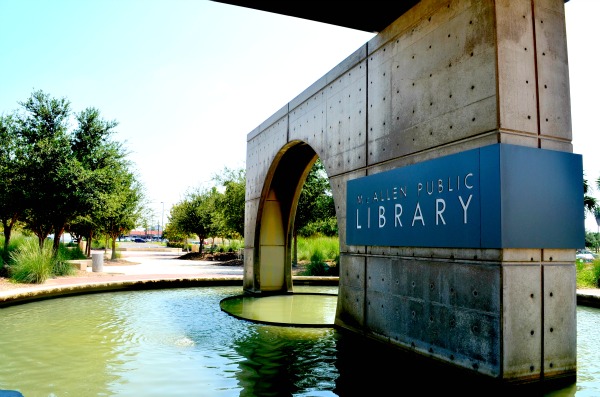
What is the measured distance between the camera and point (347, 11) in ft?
22.8

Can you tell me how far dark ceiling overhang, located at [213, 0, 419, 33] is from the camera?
662 cm

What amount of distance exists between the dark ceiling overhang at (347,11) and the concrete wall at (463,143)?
23 centimetres

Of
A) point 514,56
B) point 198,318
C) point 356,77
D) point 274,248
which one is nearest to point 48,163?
point 274,248

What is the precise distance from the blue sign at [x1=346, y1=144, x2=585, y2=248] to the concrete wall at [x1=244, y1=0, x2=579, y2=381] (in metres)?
0.16

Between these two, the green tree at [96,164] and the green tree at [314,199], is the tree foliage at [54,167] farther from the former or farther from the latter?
the green tree at [314,199]

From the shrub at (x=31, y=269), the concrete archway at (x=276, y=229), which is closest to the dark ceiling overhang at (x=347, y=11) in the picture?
the concrete archway at (x=276, y=229)

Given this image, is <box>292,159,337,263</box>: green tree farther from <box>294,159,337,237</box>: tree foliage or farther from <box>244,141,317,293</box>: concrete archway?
<box>244,141,317,293</box>: concrete archway

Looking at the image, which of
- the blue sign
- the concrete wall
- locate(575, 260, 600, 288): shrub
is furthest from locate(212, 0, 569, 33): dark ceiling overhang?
locate(575, 260, 600, 288): shrub

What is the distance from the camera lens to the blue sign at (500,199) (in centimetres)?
464

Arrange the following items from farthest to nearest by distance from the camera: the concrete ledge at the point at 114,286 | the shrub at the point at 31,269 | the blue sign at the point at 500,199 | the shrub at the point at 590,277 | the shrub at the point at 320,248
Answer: the shrub at the point at 320,248 < the shrub at the point at 590,277 < the shrub at the point at 31,269 < the concrete ledge at the point at 114,286 < the blue sign at the point at 500,199

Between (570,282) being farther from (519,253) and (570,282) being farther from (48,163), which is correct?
(48,163)

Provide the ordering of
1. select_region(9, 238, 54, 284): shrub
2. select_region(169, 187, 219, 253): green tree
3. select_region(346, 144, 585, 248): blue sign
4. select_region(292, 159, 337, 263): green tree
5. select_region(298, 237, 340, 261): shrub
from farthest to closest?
select_region(169, 187, 219, 253): green tree, select_region(292, 159, 337, 263): green tree, select_region(298, 237, 340, 261): shrub, select_region(9, 238, 54, 284): shrub, select_region(346, 144, 585, 248): blue sign

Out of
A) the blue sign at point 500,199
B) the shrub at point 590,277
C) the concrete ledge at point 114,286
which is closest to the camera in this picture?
the blue sign at point 500,199

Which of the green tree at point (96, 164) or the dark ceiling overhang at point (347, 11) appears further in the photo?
the green tree at point (96, 164)
